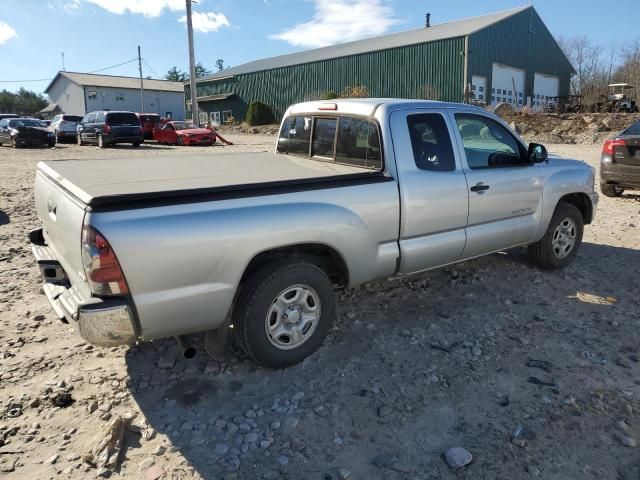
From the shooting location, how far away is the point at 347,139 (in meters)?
4.55

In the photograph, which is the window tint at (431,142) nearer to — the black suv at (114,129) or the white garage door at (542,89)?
the black suv at (114,129)

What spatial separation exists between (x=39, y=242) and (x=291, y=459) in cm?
280

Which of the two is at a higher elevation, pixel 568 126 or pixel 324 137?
pixel 568 126

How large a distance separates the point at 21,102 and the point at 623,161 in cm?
10292

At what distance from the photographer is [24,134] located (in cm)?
2473

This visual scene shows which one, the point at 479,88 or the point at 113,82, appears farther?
the point at 113,82

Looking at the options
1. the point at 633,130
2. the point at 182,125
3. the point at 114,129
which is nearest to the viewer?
the point at 633,130

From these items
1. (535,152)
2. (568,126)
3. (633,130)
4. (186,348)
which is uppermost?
(568,126)

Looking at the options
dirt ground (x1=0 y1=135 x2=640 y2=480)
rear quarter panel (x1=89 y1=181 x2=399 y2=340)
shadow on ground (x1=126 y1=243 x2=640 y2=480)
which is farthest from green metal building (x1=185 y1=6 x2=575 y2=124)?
rear quarter panel (x1=89 y1=181 x2=399 y2=340)

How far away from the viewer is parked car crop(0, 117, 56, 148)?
24.8 meters

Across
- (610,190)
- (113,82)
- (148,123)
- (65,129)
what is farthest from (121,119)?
(113,82)

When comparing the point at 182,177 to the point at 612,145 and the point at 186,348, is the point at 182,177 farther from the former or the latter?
the point at 612,145

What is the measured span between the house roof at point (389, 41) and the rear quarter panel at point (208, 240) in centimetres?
3224

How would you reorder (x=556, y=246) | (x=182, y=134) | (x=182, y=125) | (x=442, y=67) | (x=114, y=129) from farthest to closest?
1. (x=442, y=67)
2. (x=182, y=125)
3. (x=182, y=134)
4. (x=114, y=129)
5. (x=556, y=246)
